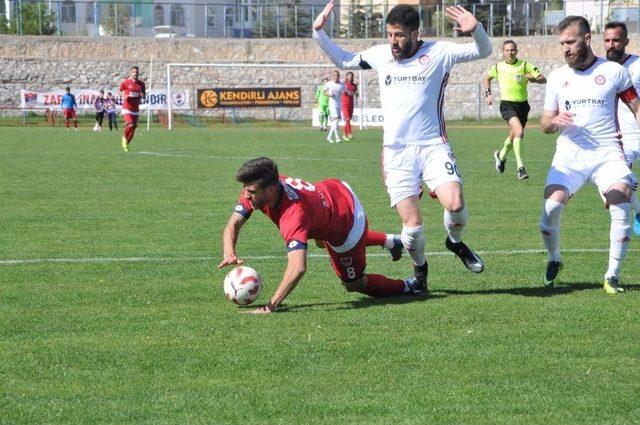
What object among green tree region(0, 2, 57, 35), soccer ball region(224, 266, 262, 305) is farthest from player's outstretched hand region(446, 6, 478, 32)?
green tree region(0, 2, 57, 35)

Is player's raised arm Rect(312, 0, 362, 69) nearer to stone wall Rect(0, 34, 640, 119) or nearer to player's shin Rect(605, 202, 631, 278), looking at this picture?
player's shin Rect(605, 202, 631, 278)

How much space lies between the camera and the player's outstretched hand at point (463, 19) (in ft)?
27.1

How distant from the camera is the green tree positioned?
57.6m

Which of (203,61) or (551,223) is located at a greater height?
(203,61)

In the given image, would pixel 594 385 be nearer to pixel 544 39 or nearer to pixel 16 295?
pixel 16 295

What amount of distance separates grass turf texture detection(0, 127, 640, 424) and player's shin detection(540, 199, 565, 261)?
1.14 feet

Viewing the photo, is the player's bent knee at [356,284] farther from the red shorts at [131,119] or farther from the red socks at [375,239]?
the red shorts at [131,119]

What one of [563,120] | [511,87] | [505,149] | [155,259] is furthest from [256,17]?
[563,120]

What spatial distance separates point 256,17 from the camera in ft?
195

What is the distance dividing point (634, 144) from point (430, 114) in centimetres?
390

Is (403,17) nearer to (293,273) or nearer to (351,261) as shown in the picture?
(351,261)

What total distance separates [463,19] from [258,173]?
2126mm

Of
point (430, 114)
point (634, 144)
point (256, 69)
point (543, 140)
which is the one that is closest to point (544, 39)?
point (256, 69)

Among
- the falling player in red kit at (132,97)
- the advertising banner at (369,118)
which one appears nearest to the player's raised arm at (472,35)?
the falling player in red kit at (132,97)
